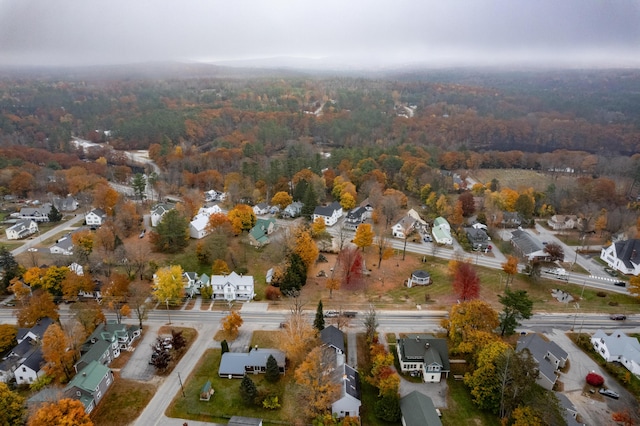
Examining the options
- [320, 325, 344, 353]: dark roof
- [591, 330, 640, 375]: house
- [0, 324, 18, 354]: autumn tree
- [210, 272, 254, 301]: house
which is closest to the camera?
[591, 330, 640, 375]: house

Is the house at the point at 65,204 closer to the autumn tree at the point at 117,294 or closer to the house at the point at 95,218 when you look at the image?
the house at the point at 95,218

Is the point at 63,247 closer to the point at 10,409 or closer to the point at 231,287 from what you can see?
the point at 231,287

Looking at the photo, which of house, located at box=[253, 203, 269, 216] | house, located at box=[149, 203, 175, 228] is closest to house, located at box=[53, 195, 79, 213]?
house, located at box=[149, 203, 175, 228]

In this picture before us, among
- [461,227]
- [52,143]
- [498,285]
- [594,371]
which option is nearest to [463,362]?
[594,371]

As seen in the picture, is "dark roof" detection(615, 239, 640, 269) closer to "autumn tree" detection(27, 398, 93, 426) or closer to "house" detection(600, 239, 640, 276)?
"house" detection(600, 239, 640, 276)

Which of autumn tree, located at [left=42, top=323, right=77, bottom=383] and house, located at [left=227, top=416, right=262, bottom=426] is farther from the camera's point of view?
autumn tree, located at [left=42, top=323, right=77, bottom=383]

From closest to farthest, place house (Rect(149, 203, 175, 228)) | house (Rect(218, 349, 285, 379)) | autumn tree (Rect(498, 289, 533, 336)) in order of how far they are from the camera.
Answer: house (Rect(218, 349, 285, 379))
autumn tree (Rect(498, 289, 533, 336))
house (Rect(149, 203, 175, 228))

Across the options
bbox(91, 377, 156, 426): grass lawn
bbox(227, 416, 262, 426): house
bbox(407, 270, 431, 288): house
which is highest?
bbox(227, 416, 262, 426): house

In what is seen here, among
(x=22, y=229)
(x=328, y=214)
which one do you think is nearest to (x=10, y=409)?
(x=22, y=229)
